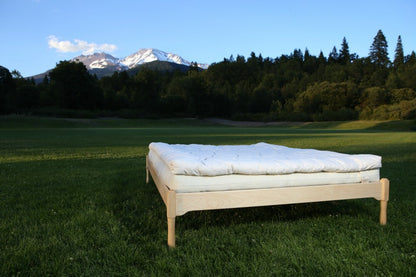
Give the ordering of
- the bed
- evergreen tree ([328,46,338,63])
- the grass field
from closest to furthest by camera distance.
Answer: the grass field → the bed → evergreen tree ([328,46,338,63])

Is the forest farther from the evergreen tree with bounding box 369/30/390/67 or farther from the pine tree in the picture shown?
the pine tree

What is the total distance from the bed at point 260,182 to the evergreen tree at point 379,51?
85.5 m

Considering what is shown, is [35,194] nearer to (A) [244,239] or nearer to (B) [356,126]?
(A) [244,239]

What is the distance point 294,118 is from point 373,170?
5502 cm

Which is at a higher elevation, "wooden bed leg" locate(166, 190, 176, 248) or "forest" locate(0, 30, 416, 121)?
"forest" locate(0, 30, 416, 121)

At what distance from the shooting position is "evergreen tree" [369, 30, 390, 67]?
75.4 m

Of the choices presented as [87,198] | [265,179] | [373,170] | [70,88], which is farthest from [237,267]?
[70,88]

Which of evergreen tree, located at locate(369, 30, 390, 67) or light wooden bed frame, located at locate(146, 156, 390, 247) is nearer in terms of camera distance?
light wooden bed frame, located at locate(146, 156, 390, 247)

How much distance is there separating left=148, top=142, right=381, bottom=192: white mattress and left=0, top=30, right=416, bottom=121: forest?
47.5 metres

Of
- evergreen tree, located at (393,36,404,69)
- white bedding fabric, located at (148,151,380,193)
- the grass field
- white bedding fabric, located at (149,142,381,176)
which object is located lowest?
the grass field

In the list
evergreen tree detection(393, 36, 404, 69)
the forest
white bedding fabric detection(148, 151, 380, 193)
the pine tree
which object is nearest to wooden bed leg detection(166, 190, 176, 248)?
white bedding fabric detection(148, 151, 380, 193)

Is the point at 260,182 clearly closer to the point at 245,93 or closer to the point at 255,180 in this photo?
the point at 255,180

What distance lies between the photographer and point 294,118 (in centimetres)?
5597

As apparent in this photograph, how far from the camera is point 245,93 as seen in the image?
68000 mm
